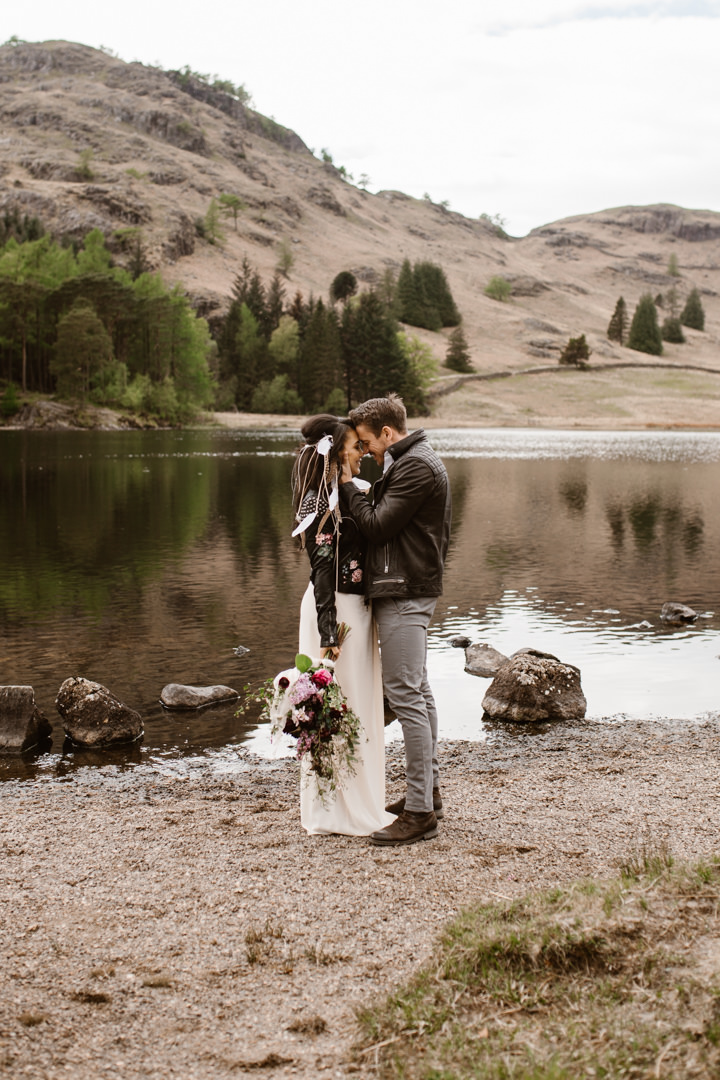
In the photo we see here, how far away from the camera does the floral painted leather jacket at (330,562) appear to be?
255 inches

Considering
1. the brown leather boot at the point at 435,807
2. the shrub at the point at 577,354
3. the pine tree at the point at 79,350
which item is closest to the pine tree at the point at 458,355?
the shrub at the point at 577,354

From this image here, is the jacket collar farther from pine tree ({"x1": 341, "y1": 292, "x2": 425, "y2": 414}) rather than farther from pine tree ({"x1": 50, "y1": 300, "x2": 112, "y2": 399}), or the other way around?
pine tree ({"x1": 341, "y1": 292, "x2": 425, "y2": 414})

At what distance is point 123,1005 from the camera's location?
4.48 meters

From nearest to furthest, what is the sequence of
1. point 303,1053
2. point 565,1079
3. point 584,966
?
1. point 565,1079
2. point 303,1053
3. point 584,966

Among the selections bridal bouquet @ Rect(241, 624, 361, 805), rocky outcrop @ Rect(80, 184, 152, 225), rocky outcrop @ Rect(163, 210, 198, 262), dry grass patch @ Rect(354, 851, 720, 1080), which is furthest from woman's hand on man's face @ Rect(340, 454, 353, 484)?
rocky outcrop @ Rect(80, 184, 152, 225)

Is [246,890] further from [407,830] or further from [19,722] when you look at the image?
[19,722]

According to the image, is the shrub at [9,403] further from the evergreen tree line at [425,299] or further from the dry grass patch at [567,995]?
the evergreen tree line at [425,299]

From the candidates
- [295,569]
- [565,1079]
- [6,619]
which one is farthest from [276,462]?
[565,1079]

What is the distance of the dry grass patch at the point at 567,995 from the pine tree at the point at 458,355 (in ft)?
499

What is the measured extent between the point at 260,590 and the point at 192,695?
7.73 m

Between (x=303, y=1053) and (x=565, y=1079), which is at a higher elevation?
(x=565, y=1079)

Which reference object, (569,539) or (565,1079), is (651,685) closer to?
(565,1079)

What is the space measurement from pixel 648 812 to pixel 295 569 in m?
15.1

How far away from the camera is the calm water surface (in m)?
12.4
